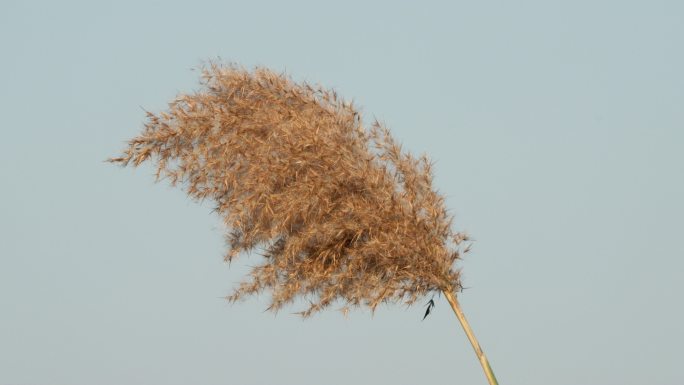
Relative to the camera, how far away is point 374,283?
8.26m

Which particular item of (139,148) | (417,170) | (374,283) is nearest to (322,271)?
(374,283)

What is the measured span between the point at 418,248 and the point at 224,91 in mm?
1850

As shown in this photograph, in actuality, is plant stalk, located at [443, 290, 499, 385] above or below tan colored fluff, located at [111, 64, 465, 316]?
below

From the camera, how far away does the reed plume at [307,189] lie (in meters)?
8.09

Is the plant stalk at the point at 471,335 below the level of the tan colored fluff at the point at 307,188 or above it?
below

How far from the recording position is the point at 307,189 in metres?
8.02

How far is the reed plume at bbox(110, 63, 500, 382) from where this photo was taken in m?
8.09

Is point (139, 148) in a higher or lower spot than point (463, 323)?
higher

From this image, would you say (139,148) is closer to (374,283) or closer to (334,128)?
(334,128)

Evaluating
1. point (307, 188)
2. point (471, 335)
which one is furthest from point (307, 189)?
point (471, 335)

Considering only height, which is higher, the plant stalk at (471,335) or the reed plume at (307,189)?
the reed plume at (307,189)

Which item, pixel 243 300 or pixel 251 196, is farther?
pixel 243 300

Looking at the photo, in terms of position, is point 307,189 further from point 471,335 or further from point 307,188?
point 471,335

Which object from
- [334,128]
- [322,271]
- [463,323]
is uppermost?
[334,128]
